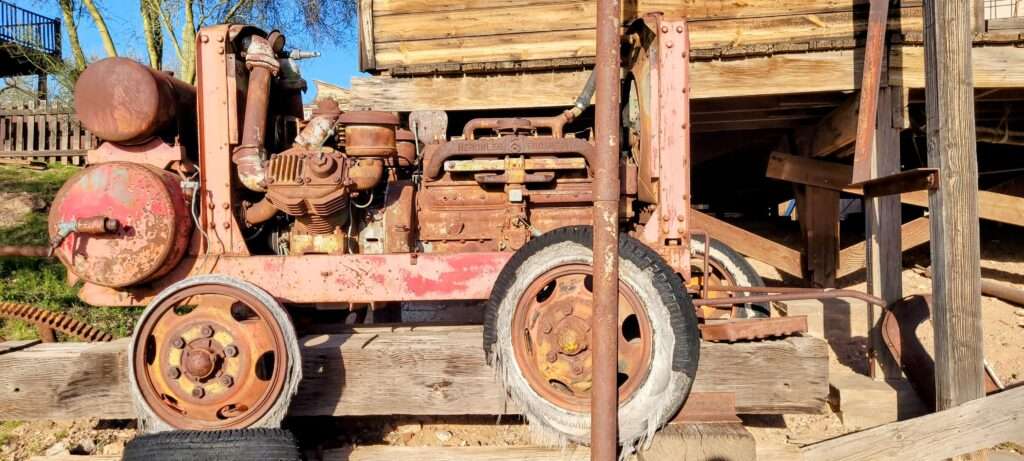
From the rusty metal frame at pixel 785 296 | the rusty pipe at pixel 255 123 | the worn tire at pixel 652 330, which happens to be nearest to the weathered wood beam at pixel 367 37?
the rusty pipe at pixel 255 123

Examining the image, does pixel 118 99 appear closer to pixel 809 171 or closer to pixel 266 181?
pixel 266 181

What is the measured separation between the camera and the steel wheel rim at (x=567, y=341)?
2623 millimetres

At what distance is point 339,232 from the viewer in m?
3.31

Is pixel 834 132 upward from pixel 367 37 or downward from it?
downward

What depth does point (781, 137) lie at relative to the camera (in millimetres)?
7008

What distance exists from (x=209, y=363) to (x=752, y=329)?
2400 mm

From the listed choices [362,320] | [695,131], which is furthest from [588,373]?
[695,131]

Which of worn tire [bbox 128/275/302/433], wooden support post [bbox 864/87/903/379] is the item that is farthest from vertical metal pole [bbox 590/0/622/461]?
wooden support post [bbox 864/87/903/379]

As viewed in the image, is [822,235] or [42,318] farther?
[822,235]

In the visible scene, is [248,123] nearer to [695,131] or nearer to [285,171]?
[285,171]

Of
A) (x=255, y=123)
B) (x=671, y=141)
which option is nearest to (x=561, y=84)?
(x=671, y=141)

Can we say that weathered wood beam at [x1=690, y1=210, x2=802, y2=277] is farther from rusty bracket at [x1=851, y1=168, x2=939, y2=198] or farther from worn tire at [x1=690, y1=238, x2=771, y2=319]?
rusty bracket at [x1=851, y1=168, x2=939, y2=198]

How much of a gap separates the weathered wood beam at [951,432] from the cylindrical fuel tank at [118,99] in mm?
3832

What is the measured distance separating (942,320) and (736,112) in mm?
3236
